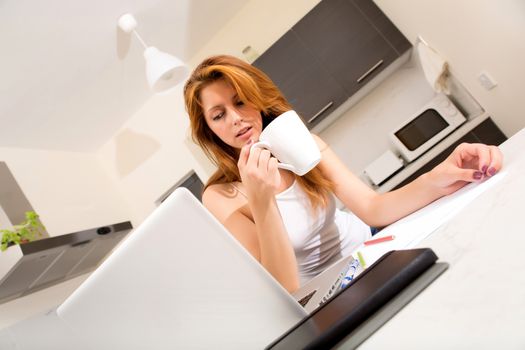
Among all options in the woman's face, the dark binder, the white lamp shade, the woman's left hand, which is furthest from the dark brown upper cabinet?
the dark binder

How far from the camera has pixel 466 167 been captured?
907 mm

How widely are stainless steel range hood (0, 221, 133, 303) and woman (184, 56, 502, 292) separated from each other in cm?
165

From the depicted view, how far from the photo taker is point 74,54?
2621mm

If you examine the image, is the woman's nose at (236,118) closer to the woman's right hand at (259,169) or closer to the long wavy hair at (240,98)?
the long wavy hair at (240,98)

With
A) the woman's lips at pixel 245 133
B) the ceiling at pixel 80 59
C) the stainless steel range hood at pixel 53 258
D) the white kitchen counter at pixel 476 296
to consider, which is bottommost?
the white kitchen counter at pixel 476 296

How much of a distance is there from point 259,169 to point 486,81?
2090 millimetres

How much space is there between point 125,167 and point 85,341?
3667 millimetres

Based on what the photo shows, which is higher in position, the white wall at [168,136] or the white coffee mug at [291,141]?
the white wall at [168,136]

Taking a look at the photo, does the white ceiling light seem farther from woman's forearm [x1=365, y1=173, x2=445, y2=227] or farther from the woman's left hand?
the woman's left hand

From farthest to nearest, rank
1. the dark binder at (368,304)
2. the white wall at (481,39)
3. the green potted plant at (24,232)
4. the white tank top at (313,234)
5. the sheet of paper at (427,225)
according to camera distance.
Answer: the green potted plant at (24,232) < the white wall at (481,39) < the white tank top at (313,234) < the sheet of paper at (427,225) < the dark binder at (368,304)

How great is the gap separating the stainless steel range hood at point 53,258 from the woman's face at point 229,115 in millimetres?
1800

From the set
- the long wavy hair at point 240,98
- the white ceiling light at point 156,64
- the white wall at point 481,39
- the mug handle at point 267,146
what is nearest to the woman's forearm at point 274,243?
the mug handle at point 267,146

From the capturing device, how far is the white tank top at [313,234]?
1.28m

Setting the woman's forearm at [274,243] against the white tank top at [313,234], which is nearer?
the woman's forearm at [274,243]
